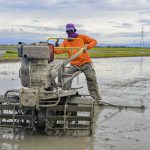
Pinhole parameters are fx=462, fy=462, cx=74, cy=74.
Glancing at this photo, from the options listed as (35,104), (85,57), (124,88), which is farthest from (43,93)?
(124,88)

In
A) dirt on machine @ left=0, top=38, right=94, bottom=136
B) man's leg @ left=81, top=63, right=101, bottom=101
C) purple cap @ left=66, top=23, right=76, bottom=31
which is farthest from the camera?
man's leg @ left=81, top=63, right=101, bottom=101

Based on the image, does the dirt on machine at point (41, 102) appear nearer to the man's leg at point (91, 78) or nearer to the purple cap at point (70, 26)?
the purple cap at point (70, 26)

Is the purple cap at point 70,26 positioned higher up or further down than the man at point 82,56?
higher up

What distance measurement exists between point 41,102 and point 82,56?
331 cm

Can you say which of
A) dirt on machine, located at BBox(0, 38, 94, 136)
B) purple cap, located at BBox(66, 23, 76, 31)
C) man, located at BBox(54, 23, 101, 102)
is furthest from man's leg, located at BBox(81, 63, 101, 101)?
dirt on machine, located at BBox(0, 38, 94, 136)

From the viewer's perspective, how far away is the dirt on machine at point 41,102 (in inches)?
364

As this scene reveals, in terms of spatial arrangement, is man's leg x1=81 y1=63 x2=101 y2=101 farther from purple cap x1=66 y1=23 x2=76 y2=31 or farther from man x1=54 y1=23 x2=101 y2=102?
purple cap x1=66 y1=23 x2=76 y2=31

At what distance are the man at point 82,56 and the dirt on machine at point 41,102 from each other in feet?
5.07

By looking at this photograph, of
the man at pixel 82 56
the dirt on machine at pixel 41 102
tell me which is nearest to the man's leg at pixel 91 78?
the man at pixel 82 56

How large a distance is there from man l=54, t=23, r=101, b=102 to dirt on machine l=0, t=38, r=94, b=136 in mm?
1545

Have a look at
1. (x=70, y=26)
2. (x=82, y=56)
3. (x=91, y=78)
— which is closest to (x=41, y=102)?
(x=70, y=26)

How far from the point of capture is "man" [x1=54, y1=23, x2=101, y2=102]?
1140 cm

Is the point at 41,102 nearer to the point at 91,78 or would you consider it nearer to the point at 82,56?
the point at 82,56

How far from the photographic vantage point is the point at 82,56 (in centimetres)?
1234
